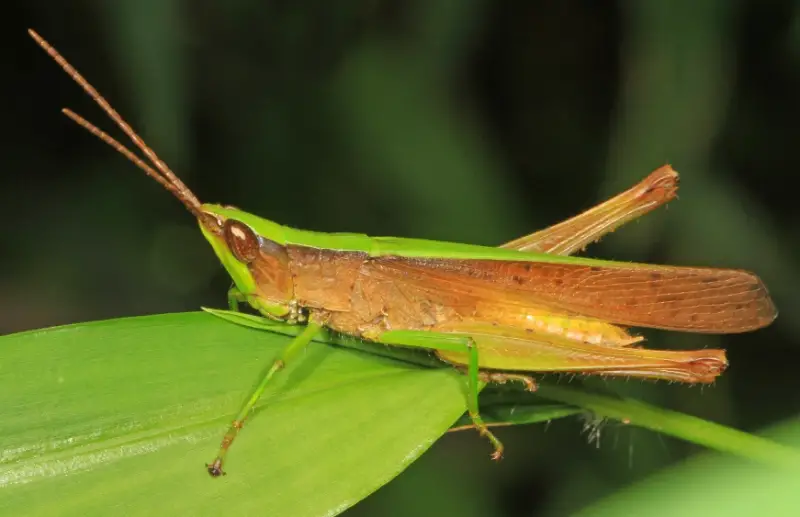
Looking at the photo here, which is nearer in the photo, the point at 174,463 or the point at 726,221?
the point at 174,463

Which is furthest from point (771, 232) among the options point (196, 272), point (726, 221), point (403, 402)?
point (196, 272)

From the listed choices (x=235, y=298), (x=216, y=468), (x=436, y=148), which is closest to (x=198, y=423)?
(x=216, y=468)

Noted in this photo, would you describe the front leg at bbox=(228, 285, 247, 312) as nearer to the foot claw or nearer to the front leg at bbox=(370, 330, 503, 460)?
the front leg at bbox=(370, 330, 503, 460)

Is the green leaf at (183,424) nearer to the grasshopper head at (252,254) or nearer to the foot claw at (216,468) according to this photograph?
the foot claw at (216,468)

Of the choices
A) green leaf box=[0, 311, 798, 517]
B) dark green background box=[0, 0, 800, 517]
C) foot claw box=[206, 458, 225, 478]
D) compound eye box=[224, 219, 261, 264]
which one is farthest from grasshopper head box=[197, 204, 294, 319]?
dark green background box=[0, 0, 800, 517]

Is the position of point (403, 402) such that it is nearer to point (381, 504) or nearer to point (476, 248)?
point (476, 248)

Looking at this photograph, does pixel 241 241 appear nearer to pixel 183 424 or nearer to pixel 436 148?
pixel 183 424
